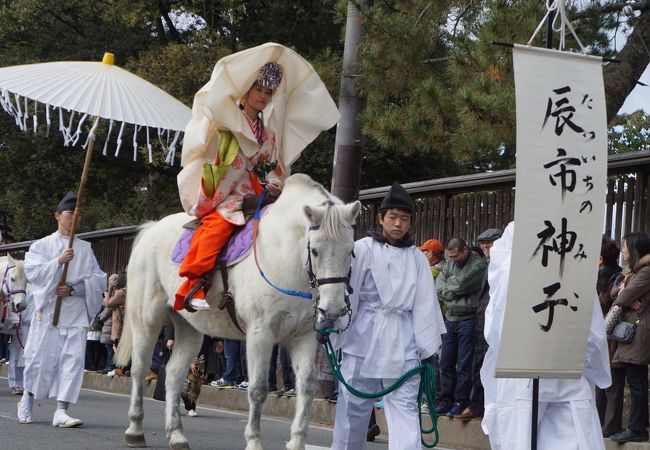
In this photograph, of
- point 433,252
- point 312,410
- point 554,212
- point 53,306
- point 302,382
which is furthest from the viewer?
point 312,410

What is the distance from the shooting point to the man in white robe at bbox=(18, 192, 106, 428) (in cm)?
1115

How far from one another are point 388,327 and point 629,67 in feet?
21.2

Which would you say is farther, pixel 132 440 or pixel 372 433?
pixel 372 433

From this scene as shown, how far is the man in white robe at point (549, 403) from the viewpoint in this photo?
257 inches

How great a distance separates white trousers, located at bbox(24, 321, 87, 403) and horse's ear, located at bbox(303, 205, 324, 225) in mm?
4266

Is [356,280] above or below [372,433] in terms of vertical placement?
above

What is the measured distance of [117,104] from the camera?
10195mm

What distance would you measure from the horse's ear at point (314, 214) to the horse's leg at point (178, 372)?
2396 mm

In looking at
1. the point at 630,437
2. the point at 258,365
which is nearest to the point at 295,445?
the point at 258,365

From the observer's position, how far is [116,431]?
10.6 meters

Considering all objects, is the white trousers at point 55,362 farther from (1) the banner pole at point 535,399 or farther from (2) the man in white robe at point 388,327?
(1) the banner pole at point 535,399

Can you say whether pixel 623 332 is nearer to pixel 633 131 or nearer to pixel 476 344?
pixel 476 344

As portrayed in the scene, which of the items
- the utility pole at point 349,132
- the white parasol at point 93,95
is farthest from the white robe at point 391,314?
the utility pole at point 349,132

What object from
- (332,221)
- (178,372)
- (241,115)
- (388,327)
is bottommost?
(178,372)
